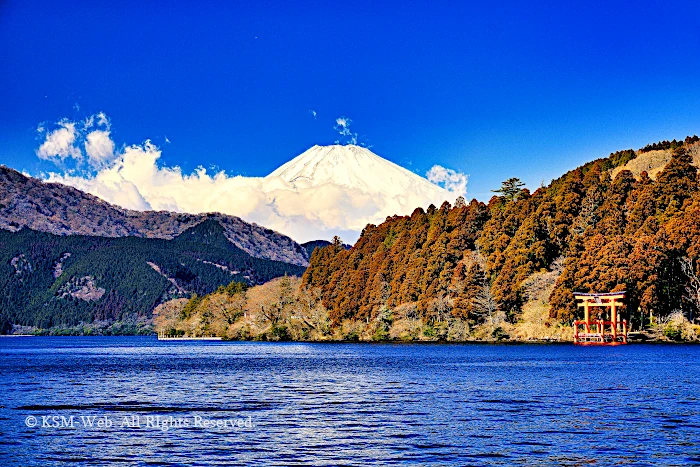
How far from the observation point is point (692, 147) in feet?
474

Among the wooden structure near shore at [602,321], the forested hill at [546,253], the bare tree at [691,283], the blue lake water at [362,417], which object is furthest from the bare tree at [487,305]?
the blue lake water at [362,417]

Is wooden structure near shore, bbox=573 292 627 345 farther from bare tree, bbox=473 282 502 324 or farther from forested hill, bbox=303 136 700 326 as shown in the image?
bare tree, bbox=473 282 502 324

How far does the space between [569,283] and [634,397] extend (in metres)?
53.3

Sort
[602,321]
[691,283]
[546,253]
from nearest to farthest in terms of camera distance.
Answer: [691,283] < [602,321] < [546,253]

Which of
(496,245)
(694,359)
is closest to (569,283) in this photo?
(496,245)

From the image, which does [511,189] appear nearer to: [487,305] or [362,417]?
[487,305]

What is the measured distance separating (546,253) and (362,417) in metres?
71.0

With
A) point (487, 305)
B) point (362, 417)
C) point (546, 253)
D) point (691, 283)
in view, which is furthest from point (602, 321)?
point (362, 417)

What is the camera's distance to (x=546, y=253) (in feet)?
320

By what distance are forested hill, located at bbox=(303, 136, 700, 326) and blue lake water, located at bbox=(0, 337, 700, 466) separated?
32.6 m

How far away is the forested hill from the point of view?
8369 cm

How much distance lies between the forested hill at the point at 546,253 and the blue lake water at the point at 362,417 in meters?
32.6

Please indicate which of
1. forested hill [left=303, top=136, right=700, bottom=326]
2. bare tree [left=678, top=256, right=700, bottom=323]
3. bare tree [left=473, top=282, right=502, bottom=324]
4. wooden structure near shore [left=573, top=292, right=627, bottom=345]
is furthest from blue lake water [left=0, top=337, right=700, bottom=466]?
bare tree [left=473, top=282, right=502, bottom=324]

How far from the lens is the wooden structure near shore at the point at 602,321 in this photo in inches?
3191
